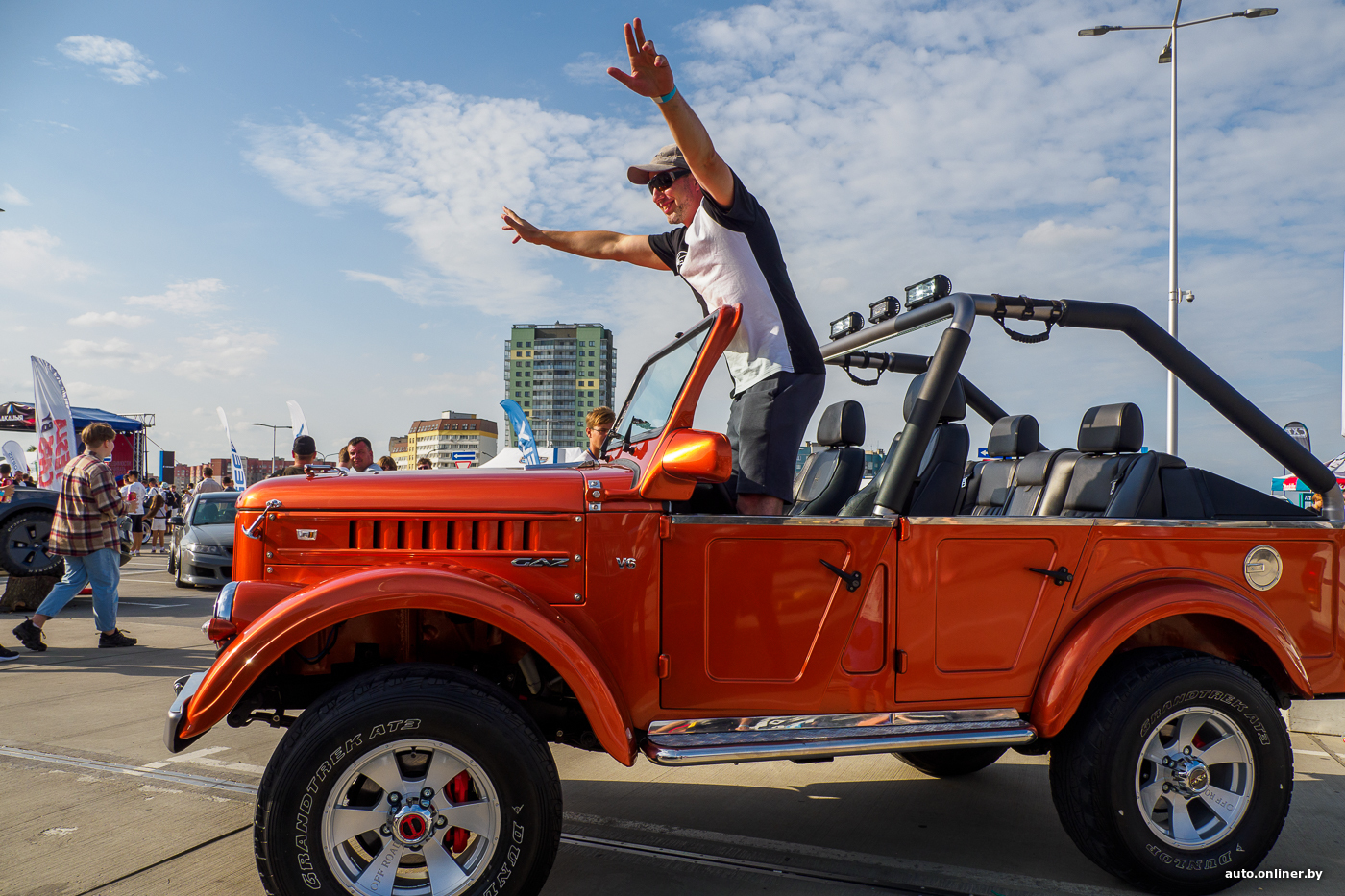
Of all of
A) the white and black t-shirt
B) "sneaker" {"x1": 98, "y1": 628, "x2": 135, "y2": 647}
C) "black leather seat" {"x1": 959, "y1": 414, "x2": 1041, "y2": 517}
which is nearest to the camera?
the white and black t-shirt

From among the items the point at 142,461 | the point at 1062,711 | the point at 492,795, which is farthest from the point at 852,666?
the point at 142,461

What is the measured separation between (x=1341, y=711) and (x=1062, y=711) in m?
3.27

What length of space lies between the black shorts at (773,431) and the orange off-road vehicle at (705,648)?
0.52 ft

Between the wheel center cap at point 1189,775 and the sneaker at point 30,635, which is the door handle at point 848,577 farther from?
the sneaker at point 30,635

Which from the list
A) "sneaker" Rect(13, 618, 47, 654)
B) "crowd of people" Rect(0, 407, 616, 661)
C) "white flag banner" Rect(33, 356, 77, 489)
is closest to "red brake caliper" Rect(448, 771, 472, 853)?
"crowd of people" Rect(0, 407, 616, 661)

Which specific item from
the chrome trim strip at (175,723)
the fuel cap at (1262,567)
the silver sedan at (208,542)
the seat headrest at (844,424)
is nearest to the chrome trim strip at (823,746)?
the fuel cap at (1262,567)

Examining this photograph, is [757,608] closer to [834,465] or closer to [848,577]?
[848,577]

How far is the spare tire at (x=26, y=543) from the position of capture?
29.5 feet

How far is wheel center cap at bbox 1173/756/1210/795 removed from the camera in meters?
2.85

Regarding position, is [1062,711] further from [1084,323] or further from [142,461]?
[142,461]

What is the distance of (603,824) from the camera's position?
3.29m

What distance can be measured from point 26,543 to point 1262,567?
11.2 meters

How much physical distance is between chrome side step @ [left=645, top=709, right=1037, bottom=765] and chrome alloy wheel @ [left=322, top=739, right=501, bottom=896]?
536 millimetres

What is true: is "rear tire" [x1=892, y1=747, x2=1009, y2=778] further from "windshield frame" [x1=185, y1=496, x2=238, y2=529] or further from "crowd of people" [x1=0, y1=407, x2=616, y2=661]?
"windshield frame" [x1=185, y1=496, x2=238, y2=529]
